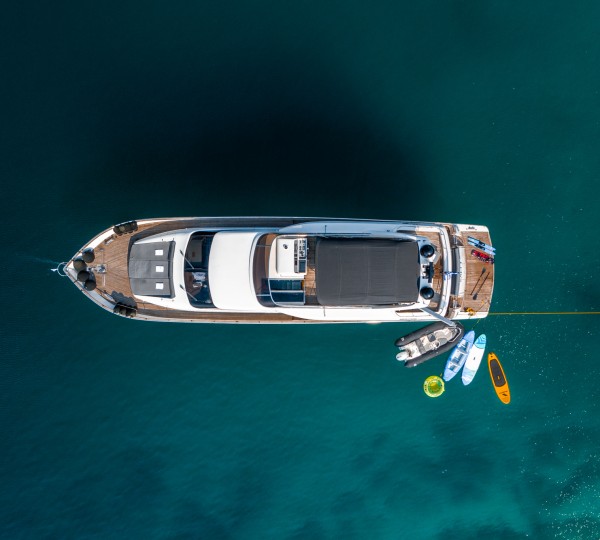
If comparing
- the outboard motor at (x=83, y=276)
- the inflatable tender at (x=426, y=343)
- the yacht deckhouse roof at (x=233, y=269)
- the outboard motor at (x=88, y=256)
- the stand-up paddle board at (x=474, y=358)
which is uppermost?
the outboard motor at (x=88, y=256)

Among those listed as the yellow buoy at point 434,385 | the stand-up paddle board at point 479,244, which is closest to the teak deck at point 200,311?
the stand-up paddle board at point 479,244

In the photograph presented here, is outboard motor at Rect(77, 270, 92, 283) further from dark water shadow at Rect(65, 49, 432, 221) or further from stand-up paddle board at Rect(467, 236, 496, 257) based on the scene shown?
stand-up paddle board at Rect(467, 236, 496, 257)

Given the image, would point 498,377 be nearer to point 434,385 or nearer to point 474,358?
point 474,358

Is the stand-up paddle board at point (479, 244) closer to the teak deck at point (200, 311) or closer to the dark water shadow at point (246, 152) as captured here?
the teak deck at point (200, 311)

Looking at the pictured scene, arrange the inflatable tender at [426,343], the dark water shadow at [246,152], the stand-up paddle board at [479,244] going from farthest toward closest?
the dark water shadow at [246,152] → the inflatable tender at [426,343] → the stand-up paddle board at [479,244]

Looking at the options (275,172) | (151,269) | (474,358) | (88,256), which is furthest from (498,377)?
(88,256)

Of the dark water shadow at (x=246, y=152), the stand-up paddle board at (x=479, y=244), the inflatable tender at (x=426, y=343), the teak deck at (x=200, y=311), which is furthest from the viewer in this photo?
the dark water shadow at (x=246, y=152)

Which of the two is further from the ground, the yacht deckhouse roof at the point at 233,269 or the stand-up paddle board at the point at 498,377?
the yacht deckhouse roof at the point at 233,269

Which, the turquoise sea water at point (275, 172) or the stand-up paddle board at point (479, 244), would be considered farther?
the turquoise sea water at point (275, 172)
